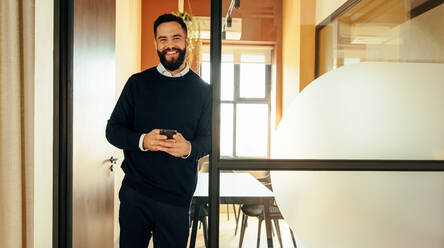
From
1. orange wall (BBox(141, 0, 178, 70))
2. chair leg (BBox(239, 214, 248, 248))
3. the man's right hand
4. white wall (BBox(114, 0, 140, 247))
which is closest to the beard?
the man's right hand

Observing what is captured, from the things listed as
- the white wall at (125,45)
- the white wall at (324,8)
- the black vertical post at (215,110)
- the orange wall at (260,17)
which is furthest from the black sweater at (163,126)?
the white wall at (125,45)

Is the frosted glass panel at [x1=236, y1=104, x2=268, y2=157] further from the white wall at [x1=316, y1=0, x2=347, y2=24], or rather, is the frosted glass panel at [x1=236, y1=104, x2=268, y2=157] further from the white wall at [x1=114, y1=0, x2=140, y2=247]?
the white wall at [x1=114, y1=0, x2=140, y2=247]

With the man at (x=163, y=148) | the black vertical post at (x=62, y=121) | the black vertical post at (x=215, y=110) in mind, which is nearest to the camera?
the black vertical post at (x=215, y=110)

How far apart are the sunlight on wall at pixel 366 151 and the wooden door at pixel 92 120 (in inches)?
41.7

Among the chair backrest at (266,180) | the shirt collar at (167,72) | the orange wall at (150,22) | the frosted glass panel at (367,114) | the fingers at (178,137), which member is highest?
the orange wall at (150,22)

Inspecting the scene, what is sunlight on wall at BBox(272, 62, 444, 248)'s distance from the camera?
1.17m

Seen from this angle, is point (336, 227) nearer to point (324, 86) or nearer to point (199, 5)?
point (324, 86)

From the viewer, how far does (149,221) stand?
1.59 m

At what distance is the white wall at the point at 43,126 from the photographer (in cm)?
143

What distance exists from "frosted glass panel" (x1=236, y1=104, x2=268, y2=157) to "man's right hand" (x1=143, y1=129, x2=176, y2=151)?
0.39 meters

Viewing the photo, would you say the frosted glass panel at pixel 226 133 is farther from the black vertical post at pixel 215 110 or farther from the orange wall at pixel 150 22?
the orange wall at pixel 150 22

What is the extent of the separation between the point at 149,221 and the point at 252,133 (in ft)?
2.48

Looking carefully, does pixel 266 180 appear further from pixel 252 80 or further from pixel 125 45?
pixel 125 45

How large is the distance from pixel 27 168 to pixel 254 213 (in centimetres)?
91
